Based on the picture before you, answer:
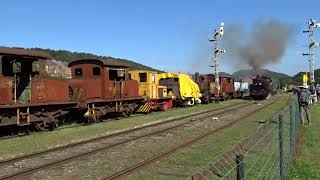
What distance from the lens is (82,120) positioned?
26938 mm

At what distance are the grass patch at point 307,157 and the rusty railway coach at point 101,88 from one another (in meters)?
11.0

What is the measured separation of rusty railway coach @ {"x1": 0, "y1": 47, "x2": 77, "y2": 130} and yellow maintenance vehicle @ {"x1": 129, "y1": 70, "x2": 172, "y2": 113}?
12.1 meters

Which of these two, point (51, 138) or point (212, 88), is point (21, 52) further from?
point (212, 88)

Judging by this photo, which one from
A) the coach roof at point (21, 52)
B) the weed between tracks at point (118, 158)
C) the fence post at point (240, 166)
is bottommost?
the weed between tracks at point (118, 158)

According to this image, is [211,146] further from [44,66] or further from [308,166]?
[44,66]

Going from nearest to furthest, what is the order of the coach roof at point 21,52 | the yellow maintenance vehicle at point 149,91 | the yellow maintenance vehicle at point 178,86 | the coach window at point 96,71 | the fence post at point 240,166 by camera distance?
the fence post at point 240,166, the coach roof at point 21,52, the coach window at point 96,71, the yellow maintenance vehicle at point 149,91, the yellow maintenance vehicle at point 178,86

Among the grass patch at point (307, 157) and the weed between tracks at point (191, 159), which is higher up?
the grass patch at point (307, 157)

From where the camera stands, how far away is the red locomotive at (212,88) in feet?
172

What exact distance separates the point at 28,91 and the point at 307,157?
1195 centimetres

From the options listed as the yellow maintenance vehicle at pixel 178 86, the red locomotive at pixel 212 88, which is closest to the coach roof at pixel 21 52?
the yellow maintenance vehicle at pixel 178 86

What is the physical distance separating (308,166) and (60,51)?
116701 millimetres

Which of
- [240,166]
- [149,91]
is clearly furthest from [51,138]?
[149,91]

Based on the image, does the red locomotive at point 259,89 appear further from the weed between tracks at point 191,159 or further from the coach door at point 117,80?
the weed between tracks at point 191,159

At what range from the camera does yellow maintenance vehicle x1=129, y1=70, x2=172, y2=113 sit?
34441 millimetres
